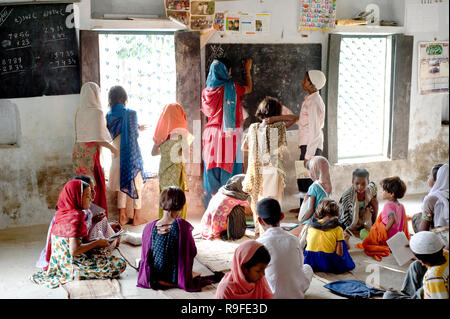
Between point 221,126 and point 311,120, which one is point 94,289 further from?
point 311,120

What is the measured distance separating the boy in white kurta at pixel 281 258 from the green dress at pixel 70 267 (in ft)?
4.85

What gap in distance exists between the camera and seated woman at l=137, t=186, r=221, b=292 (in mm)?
4387

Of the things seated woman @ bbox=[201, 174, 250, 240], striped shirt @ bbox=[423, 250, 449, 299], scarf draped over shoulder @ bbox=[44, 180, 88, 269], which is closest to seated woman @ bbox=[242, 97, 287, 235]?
seated woman @ bbox=[201, 174, 250, 240]

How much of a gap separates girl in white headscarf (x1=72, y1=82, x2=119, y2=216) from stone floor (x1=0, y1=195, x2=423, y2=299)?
2.53 ft

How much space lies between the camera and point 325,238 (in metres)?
4.71

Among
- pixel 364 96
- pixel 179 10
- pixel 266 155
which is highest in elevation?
pixel 179 10

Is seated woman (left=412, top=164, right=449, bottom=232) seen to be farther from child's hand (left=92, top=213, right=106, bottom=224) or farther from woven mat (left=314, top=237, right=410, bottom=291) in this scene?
child's hand (left=92, top=213, right=106, bottom=224)

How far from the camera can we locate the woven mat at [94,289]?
4.32 meters

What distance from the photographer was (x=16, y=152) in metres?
6.05

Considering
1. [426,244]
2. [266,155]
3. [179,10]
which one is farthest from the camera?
[179,10]

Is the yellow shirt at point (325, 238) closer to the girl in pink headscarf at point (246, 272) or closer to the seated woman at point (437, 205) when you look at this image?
the seated woman at point (437, 205)

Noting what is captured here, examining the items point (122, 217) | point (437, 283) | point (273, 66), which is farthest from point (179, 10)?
point (437, 283)

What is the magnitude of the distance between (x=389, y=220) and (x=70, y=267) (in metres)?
2.86
